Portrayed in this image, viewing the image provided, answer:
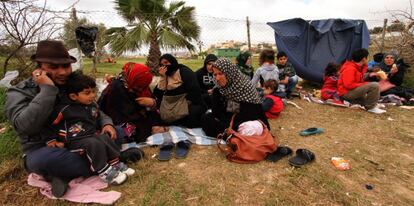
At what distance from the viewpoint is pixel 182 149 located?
9.97 ft

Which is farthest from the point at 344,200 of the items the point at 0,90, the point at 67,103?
the point at 0,90

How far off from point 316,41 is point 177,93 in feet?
15.3

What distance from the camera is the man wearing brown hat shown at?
2051mm

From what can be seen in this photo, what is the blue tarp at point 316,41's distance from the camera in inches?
251

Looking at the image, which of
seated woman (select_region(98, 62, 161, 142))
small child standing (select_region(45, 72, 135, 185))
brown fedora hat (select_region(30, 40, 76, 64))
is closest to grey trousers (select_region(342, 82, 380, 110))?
seated woman (select_region(98, 62, 161, 142))

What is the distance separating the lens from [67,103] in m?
2.28

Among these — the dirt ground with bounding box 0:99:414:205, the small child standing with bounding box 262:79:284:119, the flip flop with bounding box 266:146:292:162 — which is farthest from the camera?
the small child standing with bounding box 262:79:284:119

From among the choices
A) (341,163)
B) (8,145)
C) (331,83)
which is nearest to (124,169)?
(8,145)

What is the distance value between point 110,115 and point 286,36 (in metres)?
4.89

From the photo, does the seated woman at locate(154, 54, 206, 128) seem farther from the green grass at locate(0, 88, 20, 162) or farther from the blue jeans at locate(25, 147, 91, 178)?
the green grass at locate(0, 88, 20, 162)

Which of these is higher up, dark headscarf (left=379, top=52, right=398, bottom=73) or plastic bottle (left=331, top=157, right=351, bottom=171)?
dark headscarf (left=379, top=52, right=398, bottom=73)

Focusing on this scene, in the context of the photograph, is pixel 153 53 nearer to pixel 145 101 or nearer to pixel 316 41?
pixel 316 41

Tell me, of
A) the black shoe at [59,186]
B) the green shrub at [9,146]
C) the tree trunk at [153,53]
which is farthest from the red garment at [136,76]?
the tree trunk at [153,53]

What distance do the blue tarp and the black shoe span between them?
549 centimetres
